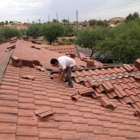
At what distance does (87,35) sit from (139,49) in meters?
14.6

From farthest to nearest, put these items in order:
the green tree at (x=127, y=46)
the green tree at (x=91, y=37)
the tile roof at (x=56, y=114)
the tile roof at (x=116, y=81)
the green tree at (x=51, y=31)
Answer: the green tree at (x=51, y=31) → the green tree at (x=91, y=37) → the green tree at (x=127, y=46) → the tile roof at (x=116, y=81) → the tile roof at (x=56, y=114)

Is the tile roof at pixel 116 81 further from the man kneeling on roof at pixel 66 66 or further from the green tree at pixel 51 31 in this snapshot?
the green tree at pixel 51 31

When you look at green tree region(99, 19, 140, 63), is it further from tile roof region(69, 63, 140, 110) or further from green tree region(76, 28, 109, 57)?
tile roof region(69, 63, 140, 110)

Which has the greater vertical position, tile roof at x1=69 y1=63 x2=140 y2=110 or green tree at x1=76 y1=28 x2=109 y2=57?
green tree at x1=76 y1=28 x2=109 y2=57

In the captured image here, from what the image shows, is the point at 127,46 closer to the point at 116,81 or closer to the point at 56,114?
the point at 116,81

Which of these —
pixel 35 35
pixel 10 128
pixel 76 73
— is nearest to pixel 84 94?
pixel 76 73

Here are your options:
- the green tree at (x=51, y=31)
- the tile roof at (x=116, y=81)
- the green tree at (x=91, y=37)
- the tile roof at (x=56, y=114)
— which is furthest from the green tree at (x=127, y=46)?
the green tree at (x=51, y=31)

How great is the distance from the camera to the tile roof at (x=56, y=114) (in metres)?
2.71

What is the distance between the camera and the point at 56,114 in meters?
3.44

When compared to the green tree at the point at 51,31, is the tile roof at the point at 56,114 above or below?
below

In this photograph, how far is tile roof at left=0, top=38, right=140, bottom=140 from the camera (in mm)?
2707

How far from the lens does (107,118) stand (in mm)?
4020

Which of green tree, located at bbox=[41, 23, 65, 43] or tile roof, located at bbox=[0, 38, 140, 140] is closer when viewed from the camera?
tile roof, located at bbox=[0, 38, 140, 140]

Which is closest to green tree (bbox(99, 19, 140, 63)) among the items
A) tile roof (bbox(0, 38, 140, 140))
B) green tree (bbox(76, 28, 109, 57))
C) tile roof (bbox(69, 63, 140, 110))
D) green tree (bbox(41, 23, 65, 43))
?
green tree (bbox(76, 28, 109, 57))
